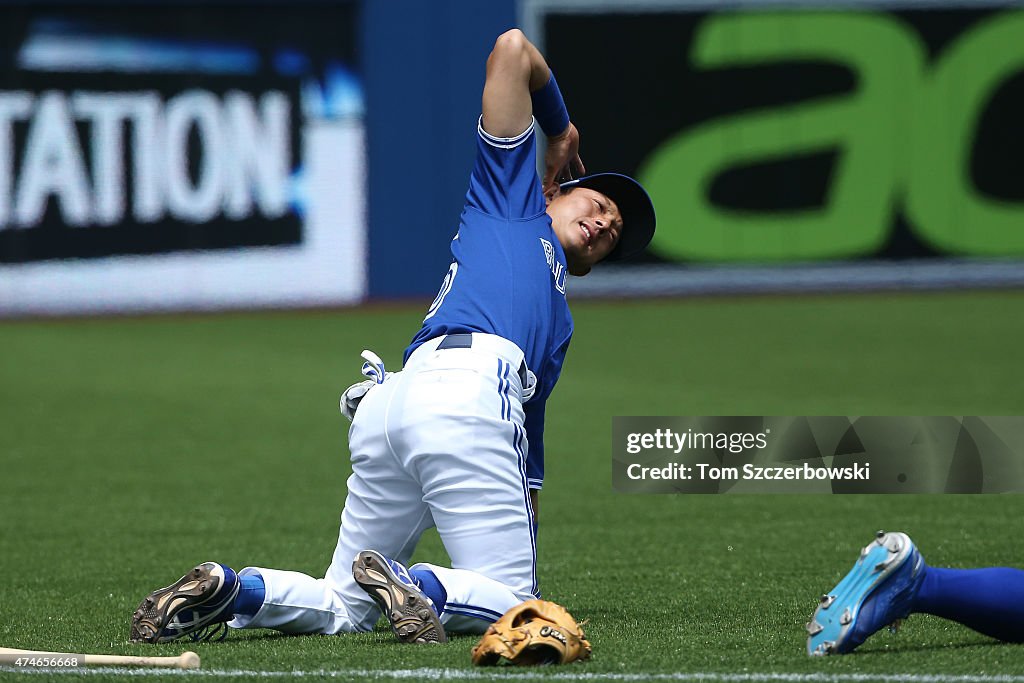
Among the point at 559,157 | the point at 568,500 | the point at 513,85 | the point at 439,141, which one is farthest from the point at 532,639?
the point at 439,141

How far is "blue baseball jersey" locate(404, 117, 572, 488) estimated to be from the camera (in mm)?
4441

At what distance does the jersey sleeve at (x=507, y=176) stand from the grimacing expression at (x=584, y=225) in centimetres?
21

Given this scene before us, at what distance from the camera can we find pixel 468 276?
178 inches

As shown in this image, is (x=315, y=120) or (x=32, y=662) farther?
(x=315, y=120)

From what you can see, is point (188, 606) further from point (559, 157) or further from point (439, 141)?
point (439, 141)

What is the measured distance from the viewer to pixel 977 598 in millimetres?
3926

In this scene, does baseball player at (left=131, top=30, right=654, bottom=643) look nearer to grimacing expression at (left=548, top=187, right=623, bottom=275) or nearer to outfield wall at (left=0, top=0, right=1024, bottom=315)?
grimacing expression at (left=548, top=187, right=623, bottom=275)

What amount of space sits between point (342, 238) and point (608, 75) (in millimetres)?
3749

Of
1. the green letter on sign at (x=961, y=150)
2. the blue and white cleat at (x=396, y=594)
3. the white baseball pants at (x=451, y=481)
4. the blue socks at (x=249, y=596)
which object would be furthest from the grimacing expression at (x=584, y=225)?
the green letter on sign at (x=961, y=150)

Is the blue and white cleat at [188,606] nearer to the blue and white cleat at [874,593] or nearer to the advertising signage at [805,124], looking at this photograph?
the blue and white cleat at [874,593]

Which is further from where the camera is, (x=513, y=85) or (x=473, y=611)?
(x=513, y=85)

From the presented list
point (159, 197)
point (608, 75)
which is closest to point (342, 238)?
point (159, 197)

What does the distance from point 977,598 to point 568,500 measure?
12.5 ft

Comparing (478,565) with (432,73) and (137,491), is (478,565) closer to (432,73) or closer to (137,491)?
(137,491)
